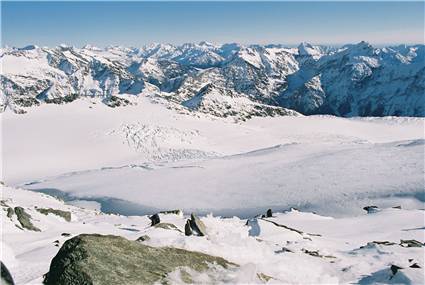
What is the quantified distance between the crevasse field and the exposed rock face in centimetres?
54

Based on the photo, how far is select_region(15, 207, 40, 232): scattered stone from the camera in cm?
3123

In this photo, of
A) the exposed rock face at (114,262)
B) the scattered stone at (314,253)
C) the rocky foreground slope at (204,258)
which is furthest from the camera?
the scattered stone at (314,253)

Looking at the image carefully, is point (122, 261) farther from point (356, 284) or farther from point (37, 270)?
point (356, 284)

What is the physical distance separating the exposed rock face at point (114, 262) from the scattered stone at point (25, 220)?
21242 mm

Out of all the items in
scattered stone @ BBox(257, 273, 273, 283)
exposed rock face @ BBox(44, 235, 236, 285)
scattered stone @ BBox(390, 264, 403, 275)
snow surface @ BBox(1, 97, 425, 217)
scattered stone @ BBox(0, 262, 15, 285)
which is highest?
scattered stone @ BBox(0, 262, 15, 285)

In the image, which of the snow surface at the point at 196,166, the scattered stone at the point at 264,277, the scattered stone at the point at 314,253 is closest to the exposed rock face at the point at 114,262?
the scattered stone at the point at 264,277

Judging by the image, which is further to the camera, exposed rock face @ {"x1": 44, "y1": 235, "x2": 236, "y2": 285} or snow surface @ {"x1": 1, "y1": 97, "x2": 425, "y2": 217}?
snow surface @ {"x1": 1, "y1": 97, "x2": 425, "y2": 217}

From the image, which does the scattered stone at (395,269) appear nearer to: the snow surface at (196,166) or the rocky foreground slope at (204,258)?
the rocky foreground slope at (204,258)

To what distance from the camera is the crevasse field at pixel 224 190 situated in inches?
672

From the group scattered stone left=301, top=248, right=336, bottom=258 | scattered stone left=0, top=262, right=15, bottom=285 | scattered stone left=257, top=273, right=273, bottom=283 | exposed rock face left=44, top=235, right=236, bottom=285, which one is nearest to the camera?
scattered stone left=0, top=262, right=15, bottom=285

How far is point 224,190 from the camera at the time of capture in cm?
7312

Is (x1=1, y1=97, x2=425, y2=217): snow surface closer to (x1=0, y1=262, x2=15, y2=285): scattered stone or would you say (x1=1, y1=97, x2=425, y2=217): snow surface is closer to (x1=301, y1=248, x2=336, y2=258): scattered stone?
(x1=301, y1=248, x2=336, y2=258): scattered stone

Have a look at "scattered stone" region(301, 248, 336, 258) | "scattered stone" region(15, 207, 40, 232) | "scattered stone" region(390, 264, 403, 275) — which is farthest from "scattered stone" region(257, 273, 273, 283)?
"scattered stone" region(15, 207, 40, 232)

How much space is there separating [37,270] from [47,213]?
78.2ft
